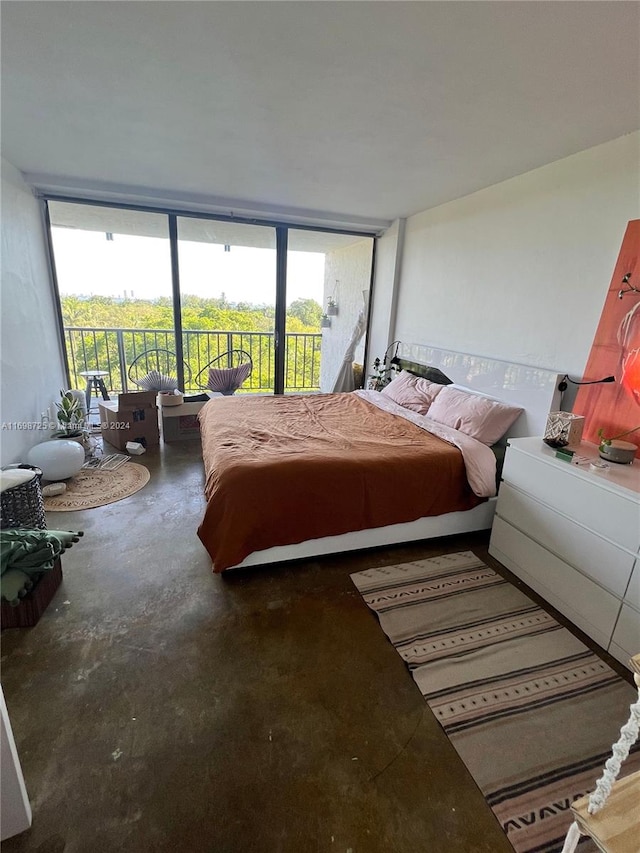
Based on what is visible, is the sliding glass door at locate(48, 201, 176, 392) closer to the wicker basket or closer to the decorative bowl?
the wicker basket

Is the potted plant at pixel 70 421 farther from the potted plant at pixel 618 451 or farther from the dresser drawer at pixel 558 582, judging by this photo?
the potted plant at pixel 618 451

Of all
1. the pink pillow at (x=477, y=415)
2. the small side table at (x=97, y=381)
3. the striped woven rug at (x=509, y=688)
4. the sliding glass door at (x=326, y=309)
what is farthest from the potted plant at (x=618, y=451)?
the small side table at (x=97, y=381)

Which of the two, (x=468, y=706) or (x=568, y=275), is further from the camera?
(x=568, y=275)

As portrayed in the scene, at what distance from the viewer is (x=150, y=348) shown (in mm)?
5035

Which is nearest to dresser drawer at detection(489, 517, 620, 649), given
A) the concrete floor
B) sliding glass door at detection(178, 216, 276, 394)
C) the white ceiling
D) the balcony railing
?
the concrete floor

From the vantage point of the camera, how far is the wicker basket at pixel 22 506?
210 cm

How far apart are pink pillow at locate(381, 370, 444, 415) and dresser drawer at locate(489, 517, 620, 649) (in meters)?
1.29

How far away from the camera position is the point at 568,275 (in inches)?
95.7

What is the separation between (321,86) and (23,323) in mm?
3009

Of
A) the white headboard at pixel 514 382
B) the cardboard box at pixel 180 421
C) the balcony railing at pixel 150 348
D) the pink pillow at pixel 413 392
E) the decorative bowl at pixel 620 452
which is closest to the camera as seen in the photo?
the decorative bowl at pixel 620 452

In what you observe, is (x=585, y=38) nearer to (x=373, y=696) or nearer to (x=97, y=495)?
(x=373, y=696)

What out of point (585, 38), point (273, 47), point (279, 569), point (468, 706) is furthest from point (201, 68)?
point (468, 706)

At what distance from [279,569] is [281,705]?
0.79 metres

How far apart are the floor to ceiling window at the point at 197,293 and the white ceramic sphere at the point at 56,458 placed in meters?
1.56
